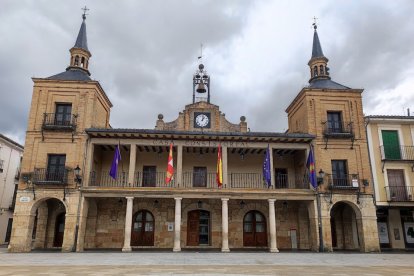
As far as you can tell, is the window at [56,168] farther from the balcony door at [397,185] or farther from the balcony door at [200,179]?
the balcony door at [397,185]

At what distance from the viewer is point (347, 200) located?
1966 cm

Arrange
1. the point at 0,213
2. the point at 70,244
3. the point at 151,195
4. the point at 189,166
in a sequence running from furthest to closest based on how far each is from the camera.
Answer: the point at 0,213 < the point at 189,166 < the point at 151,195 < the point at 70,244

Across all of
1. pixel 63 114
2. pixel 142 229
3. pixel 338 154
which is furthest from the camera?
pixel 142 229

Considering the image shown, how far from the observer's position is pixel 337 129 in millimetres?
21328

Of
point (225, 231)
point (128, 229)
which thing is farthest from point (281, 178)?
point (128, 229)

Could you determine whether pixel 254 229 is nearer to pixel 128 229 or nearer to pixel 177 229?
pixel 177 229

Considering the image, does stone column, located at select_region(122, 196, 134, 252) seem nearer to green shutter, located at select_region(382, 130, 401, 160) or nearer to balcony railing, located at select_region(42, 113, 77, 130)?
balcony railing, located at select_region(42, 113, 77, 130)

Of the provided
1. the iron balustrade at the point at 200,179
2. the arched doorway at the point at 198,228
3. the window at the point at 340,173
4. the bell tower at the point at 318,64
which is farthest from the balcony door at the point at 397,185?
the arched doorway at the point at 198,228

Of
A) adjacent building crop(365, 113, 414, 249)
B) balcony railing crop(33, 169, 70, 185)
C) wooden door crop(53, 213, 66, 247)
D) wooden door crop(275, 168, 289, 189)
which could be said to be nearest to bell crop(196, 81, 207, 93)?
wooden door crop(275, 168, 289, 189)

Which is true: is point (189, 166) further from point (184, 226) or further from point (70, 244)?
point (70, 244)

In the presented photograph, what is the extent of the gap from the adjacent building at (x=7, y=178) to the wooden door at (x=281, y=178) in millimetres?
20425

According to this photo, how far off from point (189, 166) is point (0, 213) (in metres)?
15.3

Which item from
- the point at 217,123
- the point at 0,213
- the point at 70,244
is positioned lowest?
the point at 70,244

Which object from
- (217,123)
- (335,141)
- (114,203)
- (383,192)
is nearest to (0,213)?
(114,203)
